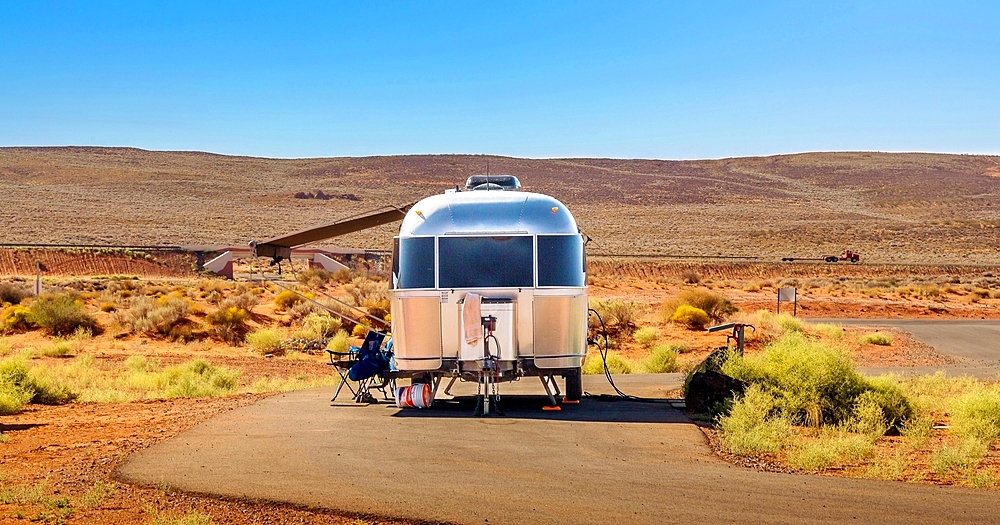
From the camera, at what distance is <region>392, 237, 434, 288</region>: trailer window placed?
479 inches

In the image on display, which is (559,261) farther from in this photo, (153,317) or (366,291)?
(366,291)

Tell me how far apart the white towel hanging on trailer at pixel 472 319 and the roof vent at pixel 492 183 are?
2417mm

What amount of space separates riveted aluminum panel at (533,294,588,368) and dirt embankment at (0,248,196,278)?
45.7 meters

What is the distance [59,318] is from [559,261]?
18649mm

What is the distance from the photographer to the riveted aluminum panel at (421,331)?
39.6ft

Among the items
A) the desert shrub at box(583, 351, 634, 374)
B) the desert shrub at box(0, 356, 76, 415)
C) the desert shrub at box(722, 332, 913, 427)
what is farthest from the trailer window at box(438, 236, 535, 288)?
the desert shrub at box(583, 351, 634, 374)

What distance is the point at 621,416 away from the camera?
11.9 meters

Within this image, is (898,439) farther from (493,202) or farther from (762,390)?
(493,202)

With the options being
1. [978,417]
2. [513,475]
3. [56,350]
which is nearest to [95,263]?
[56,350]

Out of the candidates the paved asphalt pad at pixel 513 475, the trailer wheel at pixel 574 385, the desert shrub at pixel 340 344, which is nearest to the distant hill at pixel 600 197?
the desert shrub at pixel 340 344

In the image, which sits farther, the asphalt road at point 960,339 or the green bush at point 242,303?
the green bush at point 242,303

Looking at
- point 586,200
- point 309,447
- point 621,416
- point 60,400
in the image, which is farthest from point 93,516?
point 586,200

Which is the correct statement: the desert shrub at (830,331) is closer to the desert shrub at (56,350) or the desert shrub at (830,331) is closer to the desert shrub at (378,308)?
the desert shrub at (378,308)

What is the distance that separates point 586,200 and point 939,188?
4107cm
